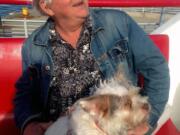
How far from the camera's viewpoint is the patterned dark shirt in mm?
2457

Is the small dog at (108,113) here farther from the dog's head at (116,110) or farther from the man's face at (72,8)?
the man's face at (72,8)

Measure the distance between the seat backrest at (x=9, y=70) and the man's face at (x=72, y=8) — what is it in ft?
2.34

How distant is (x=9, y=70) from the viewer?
2990 mm

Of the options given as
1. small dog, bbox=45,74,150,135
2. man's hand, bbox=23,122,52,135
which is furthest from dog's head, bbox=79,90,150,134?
man's hand, bbox=23,122,52,135

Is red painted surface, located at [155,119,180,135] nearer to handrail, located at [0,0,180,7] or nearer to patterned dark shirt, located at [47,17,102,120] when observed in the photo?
patterned dark shirt, located at [47,17,102,120]

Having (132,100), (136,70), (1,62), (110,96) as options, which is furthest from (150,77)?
(1,62)

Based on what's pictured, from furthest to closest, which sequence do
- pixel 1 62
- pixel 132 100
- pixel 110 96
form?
pixel 1 62, pixel 132 100, pixel 110 96

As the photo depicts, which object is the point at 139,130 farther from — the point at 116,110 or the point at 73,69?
the point at 73,69

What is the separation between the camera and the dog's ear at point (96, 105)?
164cm

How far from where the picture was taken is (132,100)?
1.90 metres

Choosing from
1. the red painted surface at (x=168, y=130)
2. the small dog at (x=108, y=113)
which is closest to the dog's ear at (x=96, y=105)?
the small dog at (x=108, y=113)

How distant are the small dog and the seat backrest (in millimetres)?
1096

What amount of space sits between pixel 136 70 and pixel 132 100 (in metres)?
0.71

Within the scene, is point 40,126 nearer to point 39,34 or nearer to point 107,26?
point 39,34
